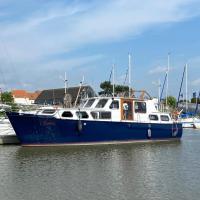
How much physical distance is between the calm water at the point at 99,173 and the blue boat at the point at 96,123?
1347 millimetres

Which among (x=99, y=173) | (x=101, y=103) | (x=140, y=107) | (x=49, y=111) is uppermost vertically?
(x=101, y=103)

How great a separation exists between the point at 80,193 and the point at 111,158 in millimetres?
10867

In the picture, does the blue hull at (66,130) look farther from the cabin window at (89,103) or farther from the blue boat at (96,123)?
the cabin window at (89,103)

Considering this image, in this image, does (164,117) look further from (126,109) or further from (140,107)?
(126,109)

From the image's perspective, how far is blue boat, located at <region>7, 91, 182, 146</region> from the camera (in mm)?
34875

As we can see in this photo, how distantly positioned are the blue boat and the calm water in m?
1.35

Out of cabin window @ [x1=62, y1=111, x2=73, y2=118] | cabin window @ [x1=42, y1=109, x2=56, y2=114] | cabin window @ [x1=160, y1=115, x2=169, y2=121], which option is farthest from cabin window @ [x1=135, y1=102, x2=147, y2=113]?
cabin window @ [x1=42, y1=109, x2=56, y2=114]

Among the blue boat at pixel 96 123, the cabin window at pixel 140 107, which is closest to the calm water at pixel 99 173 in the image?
the blue boat at pixel 96 123

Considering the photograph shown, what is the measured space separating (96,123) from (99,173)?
43.3 ft

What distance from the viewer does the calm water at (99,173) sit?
715 inches

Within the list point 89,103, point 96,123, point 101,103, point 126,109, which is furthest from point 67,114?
point 126,109

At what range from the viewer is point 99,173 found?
22969 millimetres

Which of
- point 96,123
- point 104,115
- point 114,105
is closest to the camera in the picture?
point 96,123

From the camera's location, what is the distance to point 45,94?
467ft
